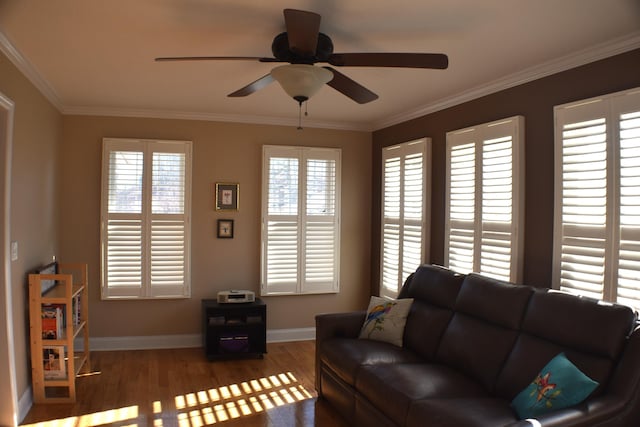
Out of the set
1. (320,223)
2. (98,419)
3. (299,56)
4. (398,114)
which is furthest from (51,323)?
(398,114)

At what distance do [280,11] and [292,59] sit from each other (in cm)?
24

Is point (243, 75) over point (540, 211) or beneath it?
over

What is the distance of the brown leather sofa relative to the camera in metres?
2.34

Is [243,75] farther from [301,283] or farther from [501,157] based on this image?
[301,283]

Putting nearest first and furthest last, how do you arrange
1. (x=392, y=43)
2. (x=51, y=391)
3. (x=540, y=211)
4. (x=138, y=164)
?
(x=392, y=43) < (x=540, y=211) < (x=51, y=391) < (x=138, y=164)

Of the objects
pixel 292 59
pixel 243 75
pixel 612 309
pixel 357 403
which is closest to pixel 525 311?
pixel 612 309

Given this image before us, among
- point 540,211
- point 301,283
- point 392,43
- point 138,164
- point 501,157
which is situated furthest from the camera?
point 301,283

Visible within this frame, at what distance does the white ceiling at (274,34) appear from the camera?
2.43 m

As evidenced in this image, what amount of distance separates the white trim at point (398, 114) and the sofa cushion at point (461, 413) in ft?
7.10

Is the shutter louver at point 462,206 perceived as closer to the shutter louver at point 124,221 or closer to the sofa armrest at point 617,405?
the sofa armrest at point 617,405

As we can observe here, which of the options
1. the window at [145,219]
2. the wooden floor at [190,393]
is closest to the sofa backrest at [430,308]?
the wooden floor at [190,393]

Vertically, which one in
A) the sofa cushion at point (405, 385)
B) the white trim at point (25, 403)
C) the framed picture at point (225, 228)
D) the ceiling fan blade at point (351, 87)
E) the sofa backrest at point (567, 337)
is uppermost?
the ceiling fan blade at point (351, 87)

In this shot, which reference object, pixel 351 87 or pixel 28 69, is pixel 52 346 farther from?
pixel 351 87

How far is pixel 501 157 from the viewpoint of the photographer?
3.65m
